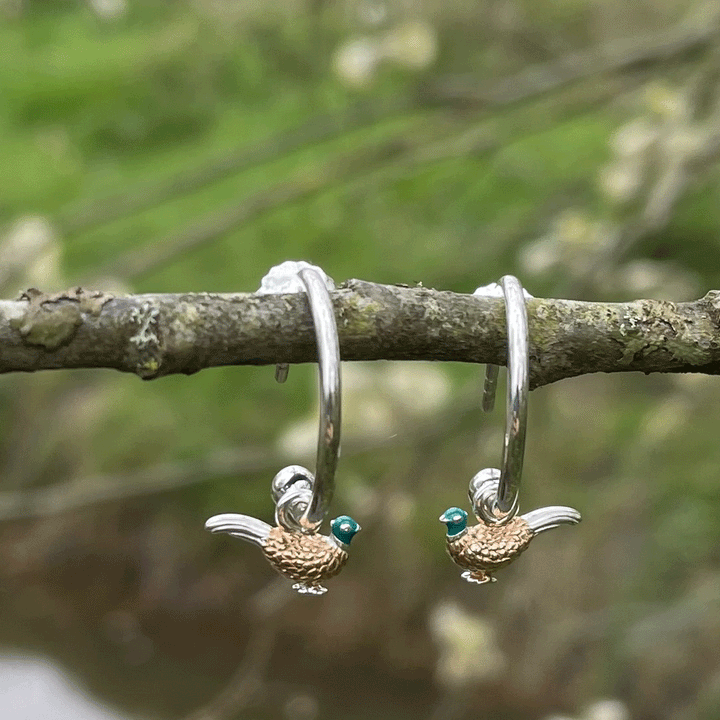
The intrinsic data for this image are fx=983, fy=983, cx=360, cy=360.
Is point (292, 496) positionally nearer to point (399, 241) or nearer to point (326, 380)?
point (326, 380)

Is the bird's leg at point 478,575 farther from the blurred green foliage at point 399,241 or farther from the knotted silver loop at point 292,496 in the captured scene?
the blurred green foliage at point 399,241

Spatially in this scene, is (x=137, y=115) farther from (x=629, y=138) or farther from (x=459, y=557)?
(x=459, y=557)

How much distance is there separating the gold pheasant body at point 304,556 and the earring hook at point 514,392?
0.16 feet

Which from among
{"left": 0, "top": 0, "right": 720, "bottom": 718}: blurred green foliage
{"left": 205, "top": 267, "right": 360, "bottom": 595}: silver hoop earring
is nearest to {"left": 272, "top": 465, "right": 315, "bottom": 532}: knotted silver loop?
{"left": 205, "top": 267, "right": 360, "bottom": 595}: silver hoop earring

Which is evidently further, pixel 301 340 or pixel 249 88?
pixel 249 88

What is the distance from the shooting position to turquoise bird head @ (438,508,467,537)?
29cm

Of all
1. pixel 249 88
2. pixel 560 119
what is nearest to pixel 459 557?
pixel 560 119

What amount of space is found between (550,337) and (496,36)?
3.65ft

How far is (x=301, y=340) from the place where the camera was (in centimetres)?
26

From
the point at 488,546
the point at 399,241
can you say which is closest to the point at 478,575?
the point at 488,546

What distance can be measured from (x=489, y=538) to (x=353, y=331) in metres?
0.07

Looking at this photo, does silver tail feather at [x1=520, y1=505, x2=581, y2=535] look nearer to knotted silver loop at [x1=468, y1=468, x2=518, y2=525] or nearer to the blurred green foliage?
knotted silver loop at [x1=468, y1=468, x2=518, y2=525]

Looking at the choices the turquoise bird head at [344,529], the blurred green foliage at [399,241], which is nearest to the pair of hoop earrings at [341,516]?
the turquoise bird head at [344,529]

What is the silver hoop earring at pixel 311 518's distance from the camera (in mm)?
248
